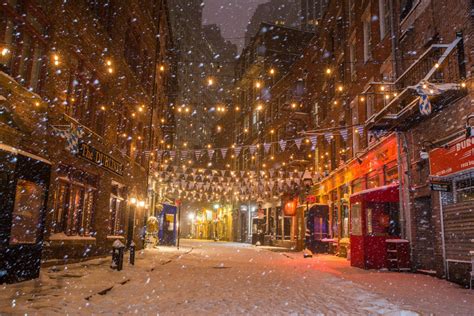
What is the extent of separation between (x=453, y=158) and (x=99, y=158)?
12.4 metres

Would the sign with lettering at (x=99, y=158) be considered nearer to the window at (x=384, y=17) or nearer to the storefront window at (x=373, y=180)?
the storefront window at (x=373, y=180)

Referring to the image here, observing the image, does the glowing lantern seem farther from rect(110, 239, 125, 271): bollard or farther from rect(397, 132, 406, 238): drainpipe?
rect(110, 239, 125, 271): bollard

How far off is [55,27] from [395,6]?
1344 centimetres

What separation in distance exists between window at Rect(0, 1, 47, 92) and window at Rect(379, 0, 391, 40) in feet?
46.7

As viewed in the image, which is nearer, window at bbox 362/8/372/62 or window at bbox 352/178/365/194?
window at bbox 362/8/372/62

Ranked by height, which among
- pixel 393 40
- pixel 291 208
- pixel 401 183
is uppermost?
pixel 393 40

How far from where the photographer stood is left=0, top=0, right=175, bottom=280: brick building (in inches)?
374

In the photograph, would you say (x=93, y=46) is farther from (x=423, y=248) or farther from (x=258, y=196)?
→ (x=258, y=196)

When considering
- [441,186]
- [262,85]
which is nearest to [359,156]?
[441,186]

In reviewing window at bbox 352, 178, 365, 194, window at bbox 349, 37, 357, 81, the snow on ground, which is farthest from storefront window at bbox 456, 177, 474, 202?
window at bbox 349, 37, 357, 81

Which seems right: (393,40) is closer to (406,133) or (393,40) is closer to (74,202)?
(406,133)

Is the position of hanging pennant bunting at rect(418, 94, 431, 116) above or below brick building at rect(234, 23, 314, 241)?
below

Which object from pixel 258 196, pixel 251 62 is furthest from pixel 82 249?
pixel 251 62

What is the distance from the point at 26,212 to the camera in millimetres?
9797
